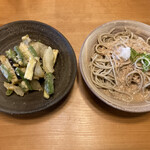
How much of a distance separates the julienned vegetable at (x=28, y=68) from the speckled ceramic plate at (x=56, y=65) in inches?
2.1

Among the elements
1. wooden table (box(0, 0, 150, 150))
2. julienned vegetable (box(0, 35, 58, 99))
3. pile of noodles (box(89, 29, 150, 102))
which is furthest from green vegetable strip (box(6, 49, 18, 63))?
pile of noodles (box(89, 29, 150, 102))

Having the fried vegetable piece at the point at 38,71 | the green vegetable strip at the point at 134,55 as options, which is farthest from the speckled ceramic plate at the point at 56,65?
the green vegetable strip at the point at 134,55

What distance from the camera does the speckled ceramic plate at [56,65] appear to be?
45.4 inches

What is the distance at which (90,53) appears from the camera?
1.39 m

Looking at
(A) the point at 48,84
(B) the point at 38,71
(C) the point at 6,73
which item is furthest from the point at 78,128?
(C) the point at 6,73

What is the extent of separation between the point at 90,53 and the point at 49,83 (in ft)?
1.54

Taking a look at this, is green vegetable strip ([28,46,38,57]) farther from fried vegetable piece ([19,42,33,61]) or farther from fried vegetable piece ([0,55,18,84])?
fried vegetable piece ([0,55,18,84])

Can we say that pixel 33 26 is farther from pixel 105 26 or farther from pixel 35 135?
pixel 35 135

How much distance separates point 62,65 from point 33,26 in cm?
51

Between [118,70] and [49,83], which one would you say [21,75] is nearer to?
[49,83]

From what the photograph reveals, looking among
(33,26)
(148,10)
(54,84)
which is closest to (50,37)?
(33,26)

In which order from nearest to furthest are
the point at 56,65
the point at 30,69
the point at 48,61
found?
the point at 30,69
the point at 48,61
the point at 56,65

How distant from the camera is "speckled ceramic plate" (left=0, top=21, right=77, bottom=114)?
1152mm

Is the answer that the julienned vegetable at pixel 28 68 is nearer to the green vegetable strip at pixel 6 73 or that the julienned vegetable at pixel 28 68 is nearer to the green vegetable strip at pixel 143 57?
the green vegetable strip at pixel 6 73
